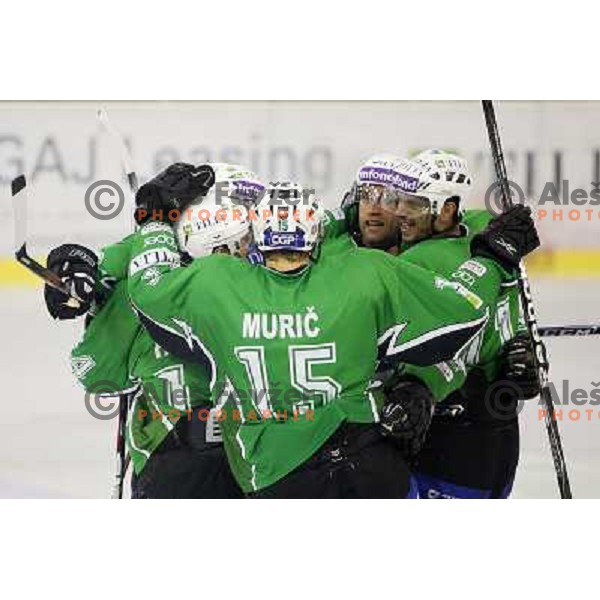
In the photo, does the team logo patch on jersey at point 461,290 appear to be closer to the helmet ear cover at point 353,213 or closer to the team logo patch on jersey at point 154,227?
the helmet ear cover at point 353,213

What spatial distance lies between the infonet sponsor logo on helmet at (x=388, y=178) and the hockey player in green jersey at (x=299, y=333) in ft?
0.77

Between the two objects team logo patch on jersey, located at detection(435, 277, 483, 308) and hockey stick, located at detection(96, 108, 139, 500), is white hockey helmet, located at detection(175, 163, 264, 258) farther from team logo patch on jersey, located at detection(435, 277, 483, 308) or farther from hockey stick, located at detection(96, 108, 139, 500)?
team logo patch on jersey, located at detection(435, 277, 483, 308)

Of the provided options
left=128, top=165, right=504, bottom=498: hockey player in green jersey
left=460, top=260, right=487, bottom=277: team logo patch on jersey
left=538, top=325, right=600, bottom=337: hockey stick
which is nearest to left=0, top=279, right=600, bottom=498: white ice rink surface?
left=538, top=325, right=600, bottom=337: hockey stick

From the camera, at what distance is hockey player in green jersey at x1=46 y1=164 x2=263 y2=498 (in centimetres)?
337

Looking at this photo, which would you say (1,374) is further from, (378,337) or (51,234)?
(378,337)

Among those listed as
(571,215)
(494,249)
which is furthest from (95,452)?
(571,215)

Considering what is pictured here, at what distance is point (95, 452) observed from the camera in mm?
3531

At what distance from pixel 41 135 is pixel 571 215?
1311 mm

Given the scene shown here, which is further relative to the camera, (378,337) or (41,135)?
(41,135)

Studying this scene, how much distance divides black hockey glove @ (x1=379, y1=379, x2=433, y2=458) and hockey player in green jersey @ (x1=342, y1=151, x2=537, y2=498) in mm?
30

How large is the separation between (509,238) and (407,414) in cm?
49

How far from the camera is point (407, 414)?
11.0 feet

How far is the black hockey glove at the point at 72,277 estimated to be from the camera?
3.45 metres

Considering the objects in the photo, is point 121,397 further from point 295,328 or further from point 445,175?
point 445,175
